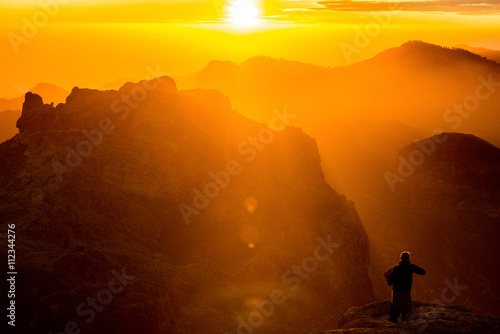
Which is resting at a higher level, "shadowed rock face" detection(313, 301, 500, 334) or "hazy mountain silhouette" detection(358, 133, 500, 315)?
"hazy mountain silhouette" detection(358, 133, 500, 315)

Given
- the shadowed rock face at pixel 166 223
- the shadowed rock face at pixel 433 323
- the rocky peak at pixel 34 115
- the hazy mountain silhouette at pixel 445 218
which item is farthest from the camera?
the hazy mountain silhouette at pixel 445 218

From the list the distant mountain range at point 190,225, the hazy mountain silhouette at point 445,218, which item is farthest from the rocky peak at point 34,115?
the hazy mountain silhouette at point 445,218

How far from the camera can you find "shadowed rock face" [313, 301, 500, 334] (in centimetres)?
1338

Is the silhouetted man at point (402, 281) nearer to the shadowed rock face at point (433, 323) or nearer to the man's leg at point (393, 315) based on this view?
the man's leg at point (393, 315)

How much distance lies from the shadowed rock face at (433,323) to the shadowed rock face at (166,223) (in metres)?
12.7

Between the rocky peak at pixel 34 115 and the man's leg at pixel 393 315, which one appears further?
the rocky peak at pixel 34 115

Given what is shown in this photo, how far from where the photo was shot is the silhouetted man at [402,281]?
618 inches

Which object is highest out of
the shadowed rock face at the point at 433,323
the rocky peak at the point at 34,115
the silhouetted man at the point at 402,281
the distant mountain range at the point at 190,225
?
the rocky peak at the point at 34,115

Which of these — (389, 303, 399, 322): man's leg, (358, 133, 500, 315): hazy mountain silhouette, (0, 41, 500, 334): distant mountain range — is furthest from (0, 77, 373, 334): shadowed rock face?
(358, 133, 500, 315): hazy mountain silhouette

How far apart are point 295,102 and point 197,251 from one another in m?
164

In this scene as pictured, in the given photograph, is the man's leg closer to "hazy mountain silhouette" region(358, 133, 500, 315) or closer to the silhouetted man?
the silhouetted man

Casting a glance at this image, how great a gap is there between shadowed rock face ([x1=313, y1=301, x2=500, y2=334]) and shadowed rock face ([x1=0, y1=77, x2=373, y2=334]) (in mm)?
12690

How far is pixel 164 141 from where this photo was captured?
41.1m

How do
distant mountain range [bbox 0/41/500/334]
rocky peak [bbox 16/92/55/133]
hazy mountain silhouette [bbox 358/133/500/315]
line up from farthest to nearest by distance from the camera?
1. hazy mountain silhouette [bbox 358/133/500/315]
2. rocky peak [bbox 16/92/55/133]
3. distant mountain range [bbox 0/41/500/334]
